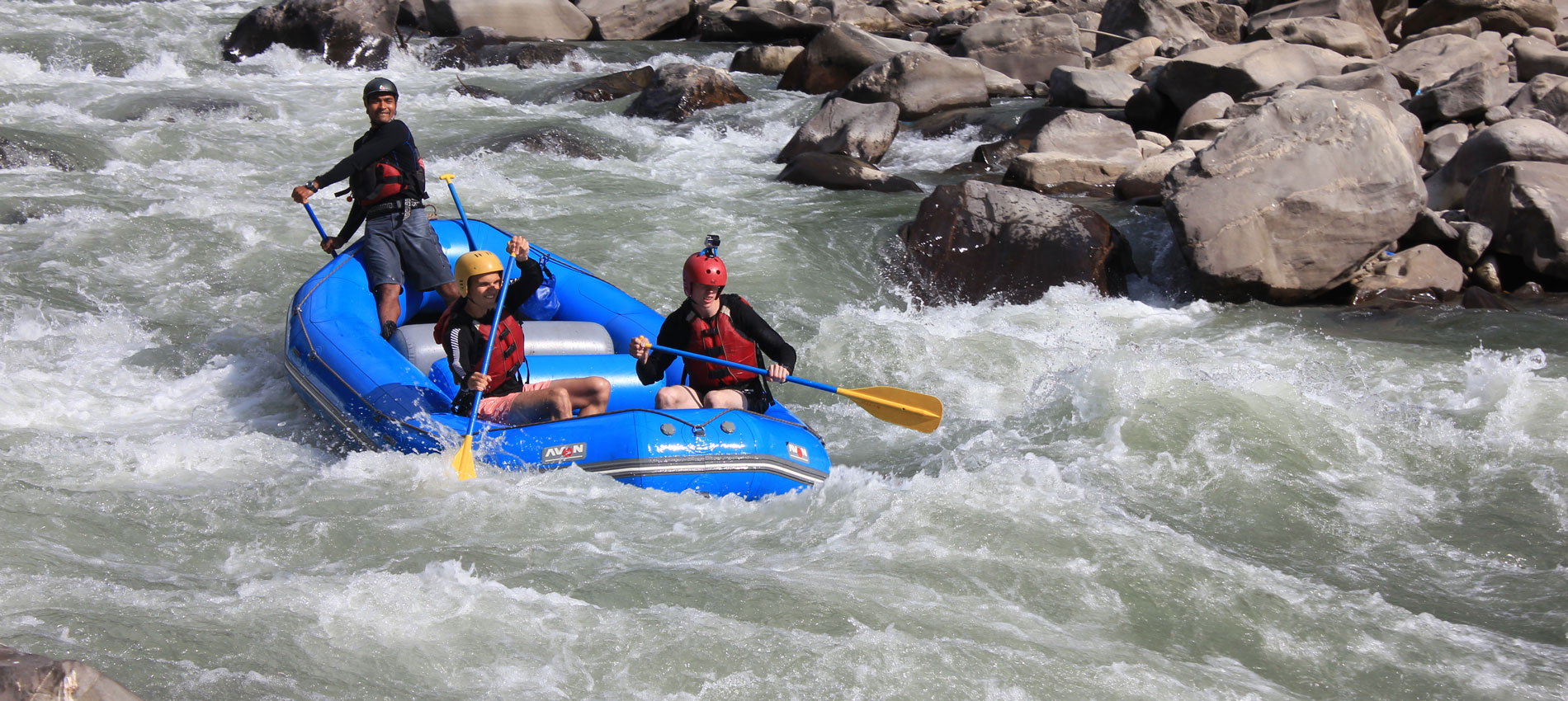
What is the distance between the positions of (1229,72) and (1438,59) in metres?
2.57

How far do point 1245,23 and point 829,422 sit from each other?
12261 millimetres

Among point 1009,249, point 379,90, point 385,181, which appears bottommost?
point 1009,249

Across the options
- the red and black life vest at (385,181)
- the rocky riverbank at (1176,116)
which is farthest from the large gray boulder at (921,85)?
the red and black life vest at (385,181)

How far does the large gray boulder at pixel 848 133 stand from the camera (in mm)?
10305

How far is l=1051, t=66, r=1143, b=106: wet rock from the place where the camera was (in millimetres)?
11625

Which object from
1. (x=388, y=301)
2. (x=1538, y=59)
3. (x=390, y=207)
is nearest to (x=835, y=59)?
(x=1538, y=59)

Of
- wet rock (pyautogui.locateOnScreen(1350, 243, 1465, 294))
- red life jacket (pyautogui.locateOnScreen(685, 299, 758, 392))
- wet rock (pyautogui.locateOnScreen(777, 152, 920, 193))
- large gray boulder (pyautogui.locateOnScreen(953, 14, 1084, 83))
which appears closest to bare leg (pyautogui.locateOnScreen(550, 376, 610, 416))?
red life jacket (pyautogui.locateOnScreen(685, 299, 758, 392))

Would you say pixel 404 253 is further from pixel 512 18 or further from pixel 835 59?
pixel 512 18

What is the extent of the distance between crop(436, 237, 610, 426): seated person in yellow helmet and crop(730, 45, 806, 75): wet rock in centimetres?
1046

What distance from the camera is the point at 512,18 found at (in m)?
16.5

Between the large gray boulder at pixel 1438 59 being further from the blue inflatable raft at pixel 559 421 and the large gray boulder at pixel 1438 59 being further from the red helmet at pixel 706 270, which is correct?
the red helmet at pixel 706 270

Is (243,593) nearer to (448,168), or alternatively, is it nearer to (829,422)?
(829,422)

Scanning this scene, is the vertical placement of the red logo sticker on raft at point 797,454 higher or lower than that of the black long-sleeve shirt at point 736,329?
lower

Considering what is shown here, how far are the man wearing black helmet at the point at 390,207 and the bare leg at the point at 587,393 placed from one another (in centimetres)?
119
